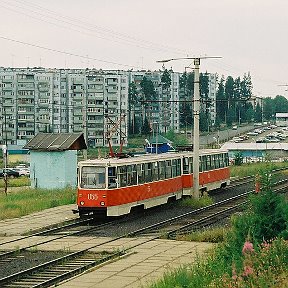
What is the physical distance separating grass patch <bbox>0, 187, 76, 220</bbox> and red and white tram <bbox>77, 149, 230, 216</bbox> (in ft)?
13.8

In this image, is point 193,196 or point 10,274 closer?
point 10,274

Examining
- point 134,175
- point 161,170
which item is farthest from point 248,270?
point 161,170

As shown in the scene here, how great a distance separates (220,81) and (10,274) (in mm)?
154097

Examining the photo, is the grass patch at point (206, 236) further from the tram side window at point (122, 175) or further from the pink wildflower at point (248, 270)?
the pink wildflower at point (248, 270)

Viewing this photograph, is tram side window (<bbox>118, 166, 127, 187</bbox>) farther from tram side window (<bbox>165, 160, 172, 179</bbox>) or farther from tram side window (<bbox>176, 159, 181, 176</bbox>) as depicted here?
tram side window (<bbox>176, 159, 181, 176</bbox>)

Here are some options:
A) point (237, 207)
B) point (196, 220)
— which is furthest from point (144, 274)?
point (237, 207)

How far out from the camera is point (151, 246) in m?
20.3

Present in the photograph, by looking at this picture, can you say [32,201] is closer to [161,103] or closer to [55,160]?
[55,160]

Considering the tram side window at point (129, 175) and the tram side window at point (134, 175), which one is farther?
the tram side window at point (134, 175)

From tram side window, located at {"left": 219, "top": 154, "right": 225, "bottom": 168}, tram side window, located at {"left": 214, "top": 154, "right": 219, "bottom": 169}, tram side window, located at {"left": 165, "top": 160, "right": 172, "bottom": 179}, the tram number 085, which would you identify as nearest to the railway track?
the tram number 085

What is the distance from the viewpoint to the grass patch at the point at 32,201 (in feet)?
98.7

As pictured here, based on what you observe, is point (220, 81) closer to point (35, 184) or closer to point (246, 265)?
point (35, 184)

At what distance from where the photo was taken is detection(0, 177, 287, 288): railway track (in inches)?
629

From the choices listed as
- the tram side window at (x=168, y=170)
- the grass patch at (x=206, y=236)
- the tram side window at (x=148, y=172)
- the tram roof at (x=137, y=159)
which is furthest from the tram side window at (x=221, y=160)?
the grass patch at (x=206, y=236)
